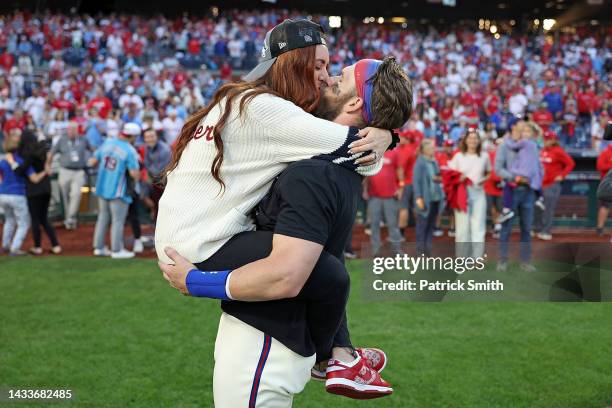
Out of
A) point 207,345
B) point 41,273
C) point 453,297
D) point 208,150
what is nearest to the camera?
point 208,150

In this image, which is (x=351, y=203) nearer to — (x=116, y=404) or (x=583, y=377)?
(x=116, y=404)

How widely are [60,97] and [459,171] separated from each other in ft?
46.3

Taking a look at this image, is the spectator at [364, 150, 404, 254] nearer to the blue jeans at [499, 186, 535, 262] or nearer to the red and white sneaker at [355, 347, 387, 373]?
the blue jeans at [499, 186, 535, 262]

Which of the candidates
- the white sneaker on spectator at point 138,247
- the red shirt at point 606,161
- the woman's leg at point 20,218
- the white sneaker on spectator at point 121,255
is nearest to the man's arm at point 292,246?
the white sneaker on spectator at point 121,255

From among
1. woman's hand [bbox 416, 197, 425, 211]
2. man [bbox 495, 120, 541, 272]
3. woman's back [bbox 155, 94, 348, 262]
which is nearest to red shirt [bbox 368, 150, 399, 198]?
woman's hand [bbox 416, 197, 425, 211]

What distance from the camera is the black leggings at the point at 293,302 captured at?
2.31m

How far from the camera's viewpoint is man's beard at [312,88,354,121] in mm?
2484

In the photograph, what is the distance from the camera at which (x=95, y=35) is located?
2552 cm

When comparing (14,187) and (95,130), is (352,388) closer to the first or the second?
(14,187)

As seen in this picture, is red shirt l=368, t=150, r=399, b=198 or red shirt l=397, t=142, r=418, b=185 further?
red shirt l=397, t=142, r=418, b=185

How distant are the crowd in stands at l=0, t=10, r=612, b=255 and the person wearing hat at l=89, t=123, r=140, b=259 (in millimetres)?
1971

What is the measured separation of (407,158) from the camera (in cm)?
1155

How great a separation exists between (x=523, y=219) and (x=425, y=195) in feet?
4.41

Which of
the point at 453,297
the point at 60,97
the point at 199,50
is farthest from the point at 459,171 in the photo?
the point at 199,50
